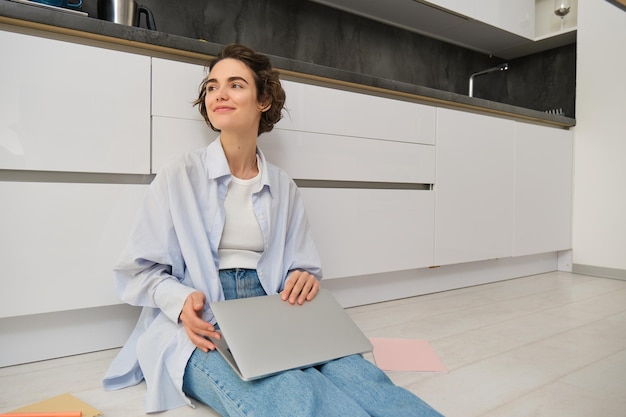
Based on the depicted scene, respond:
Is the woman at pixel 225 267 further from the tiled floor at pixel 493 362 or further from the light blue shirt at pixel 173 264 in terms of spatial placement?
the tiled floor at pixel 493 362

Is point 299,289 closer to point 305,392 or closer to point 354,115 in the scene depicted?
point 305,392

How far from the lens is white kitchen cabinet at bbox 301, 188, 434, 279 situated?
5.85 ft

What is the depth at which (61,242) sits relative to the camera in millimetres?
1271

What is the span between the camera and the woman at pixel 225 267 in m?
0.91

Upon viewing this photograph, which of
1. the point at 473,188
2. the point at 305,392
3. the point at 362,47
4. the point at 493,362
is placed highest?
the point at 362,47

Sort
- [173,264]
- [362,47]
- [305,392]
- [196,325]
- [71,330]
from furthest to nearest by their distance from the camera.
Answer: [362,47]
[71,330]
[173,264]
[196,325]
[305,392]

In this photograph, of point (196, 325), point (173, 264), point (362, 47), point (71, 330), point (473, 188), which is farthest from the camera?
point (362, 47)

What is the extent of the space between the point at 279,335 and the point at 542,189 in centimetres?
225

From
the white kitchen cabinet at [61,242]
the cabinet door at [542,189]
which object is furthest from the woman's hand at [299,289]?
the cabinet door at [542,189]

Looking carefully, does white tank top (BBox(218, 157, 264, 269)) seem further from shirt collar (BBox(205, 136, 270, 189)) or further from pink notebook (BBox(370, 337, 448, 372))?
pink notebook (BBox(370, 337, 448, 372))

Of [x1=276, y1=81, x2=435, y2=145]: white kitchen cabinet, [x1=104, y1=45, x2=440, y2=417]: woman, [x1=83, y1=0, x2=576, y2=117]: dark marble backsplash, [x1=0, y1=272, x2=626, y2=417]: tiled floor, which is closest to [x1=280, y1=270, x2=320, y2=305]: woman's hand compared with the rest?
[x1=104, y1=45, x2=440, y2=417]: woman

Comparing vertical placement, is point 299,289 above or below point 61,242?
below

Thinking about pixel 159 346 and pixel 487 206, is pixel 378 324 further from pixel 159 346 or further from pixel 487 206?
pixel 487 206

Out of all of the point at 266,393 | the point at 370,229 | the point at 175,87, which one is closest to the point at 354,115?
the point at 370,229
